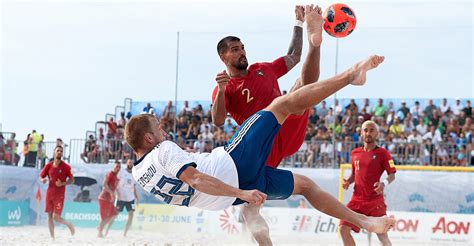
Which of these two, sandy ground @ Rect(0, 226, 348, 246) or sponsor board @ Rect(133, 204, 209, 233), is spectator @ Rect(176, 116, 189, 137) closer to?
sponsor board @ Rect(133, 204, 209, 233)

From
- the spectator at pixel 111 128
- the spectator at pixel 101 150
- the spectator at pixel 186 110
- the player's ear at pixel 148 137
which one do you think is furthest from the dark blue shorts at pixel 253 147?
the spectator at pixel 111 128

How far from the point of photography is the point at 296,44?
24.6 ft

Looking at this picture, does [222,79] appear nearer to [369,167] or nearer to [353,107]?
[369,167]

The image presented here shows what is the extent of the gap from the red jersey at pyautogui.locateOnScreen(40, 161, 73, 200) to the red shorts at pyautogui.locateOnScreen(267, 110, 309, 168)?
8157mm

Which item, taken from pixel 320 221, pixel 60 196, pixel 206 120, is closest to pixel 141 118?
pixel 60 196

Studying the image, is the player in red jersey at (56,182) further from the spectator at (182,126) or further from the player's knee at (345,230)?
the player's knee at (345,230)

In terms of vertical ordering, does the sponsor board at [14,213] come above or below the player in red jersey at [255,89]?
below

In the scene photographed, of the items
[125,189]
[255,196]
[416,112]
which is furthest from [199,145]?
[255,196]

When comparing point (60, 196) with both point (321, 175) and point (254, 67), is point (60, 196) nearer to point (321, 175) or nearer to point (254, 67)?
point (321, 175)

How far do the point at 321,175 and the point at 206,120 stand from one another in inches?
154

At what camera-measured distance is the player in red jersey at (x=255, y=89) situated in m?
6.87

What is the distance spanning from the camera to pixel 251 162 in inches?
230

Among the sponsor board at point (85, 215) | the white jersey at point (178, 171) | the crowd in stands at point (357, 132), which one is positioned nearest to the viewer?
the white jersey at point (178, 171)

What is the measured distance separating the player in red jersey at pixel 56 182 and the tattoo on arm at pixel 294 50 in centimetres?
777
